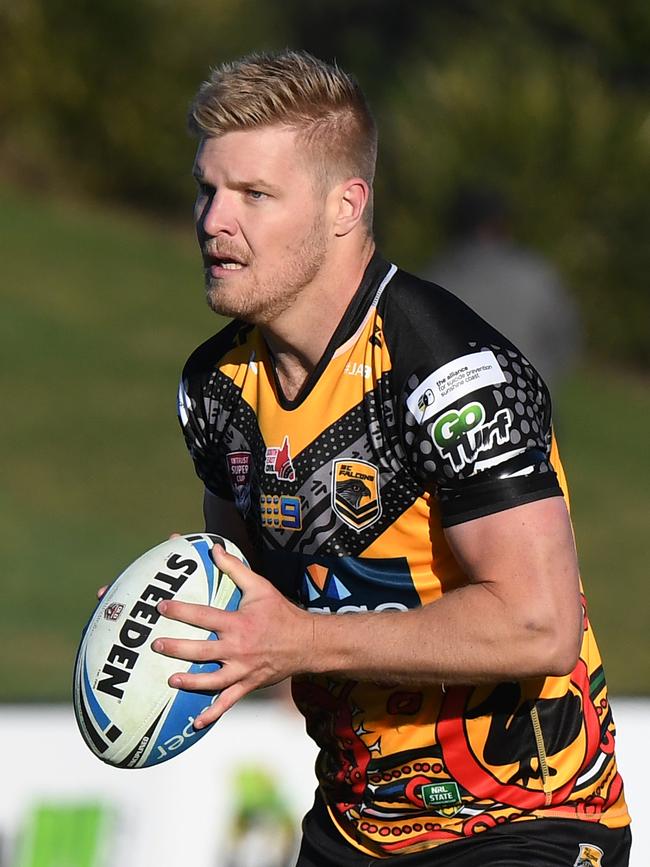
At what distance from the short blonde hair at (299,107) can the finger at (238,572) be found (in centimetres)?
84

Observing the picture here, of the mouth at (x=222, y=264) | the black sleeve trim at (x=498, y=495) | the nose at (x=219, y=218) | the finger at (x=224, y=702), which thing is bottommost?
the finger at (x=224, y=702)

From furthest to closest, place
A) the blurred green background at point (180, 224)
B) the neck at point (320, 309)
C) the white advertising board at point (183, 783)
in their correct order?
the blurred green background at point (180, 224)
the white advertising board at point (183, 783)
the neck at point (320, 309)

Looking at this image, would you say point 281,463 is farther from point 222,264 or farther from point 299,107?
point 299,107

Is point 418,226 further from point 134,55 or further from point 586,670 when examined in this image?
point 586,670

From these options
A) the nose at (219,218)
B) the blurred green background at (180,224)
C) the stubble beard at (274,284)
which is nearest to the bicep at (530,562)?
→ the stubble beard at (274,284)

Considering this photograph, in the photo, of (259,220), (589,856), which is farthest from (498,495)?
(589,856)

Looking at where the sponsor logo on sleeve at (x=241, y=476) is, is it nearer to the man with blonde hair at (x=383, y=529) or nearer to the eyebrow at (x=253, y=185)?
the man with blonde hair at (x=383, y=529)

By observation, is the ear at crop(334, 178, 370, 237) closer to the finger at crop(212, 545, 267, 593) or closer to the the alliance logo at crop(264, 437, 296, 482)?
the the alliance logo at crop(264, 437, 296, 482)

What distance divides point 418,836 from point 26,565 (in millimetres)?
8862

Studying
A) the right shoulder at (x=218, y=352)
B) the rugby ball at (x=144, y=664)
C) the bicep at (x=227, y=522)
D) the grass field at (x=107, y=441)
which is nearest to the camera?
the rugby ball at (x=144, y=664)

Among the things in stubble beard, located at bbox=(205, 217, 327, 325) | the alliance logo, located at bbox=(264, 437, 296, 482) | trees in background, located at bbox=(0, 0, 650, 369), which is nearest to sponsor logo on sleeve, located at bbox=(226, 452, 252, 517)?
the alliance logo, located at bbox=(264, 437, 296, 482)

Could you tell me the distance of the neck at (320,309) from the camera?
10.7ft

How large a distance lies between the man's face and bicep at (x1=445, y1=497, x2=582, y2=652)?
667 mm

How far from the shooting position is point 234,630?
9.53 feet
